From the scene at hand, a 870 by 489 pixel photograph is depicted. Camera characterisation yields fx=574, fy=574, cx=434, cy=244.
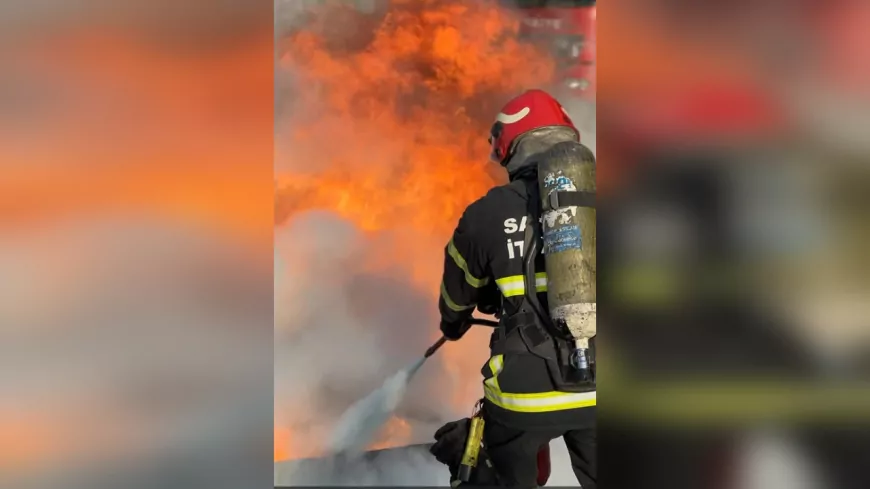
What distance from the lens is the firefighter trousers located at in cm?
161

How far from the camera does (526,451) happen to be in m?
1.64

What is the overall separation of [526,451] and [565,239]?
672 millimetres

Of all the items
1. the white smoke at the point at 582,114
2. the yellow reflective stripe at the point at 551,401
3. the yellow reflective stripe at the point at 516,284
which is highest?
the white smoke at the point at 582,114

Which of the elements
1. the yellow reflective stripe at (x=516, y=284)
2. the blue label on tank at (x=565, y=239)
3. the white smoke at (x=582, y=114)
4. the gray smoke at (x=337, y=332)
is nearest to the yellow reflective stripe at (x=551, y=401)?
the yellow reflective stripe at (x=516, y=284)

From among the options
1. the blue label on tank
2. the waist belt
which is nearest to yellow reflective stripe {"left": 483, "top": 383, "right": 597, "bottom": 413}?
the waist belt

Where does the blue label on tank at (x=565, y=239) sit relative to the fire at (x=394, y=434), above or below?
above

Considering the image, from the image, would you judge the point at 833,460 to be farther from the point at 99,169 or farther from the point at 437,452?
the point at 437,452

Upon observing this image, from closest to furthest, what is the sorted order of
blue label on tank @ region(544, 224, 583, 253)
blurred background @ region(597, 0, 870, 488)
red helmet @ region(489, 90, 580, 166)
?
blurred background @ region(597, 0, 870, 488) < blue label on tank @ region(544, 224, 583, 253) < red helmet @ region(489, 90, 580, 166)

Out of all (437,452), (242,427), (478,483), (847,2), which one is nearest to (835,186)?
(847,2)

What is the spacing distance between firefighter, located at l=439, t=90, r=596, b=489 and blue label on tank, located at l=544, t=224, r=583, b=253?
0.16m

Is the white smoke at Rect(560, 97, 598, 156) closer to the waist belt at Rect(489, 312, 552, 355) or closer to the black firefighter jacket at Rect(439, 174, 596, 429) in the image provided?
the black firefighter jacket at Rect(439, 174, 596, 429)

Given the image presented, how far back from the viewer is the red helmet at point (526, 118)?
67.3 inches

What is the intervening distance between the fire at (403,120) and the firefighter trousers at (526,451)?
2.58 feet

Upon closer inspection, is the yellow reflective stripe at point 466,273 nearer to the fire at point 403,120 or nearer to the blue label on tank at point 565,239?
the blue label on tank at point 565,239
